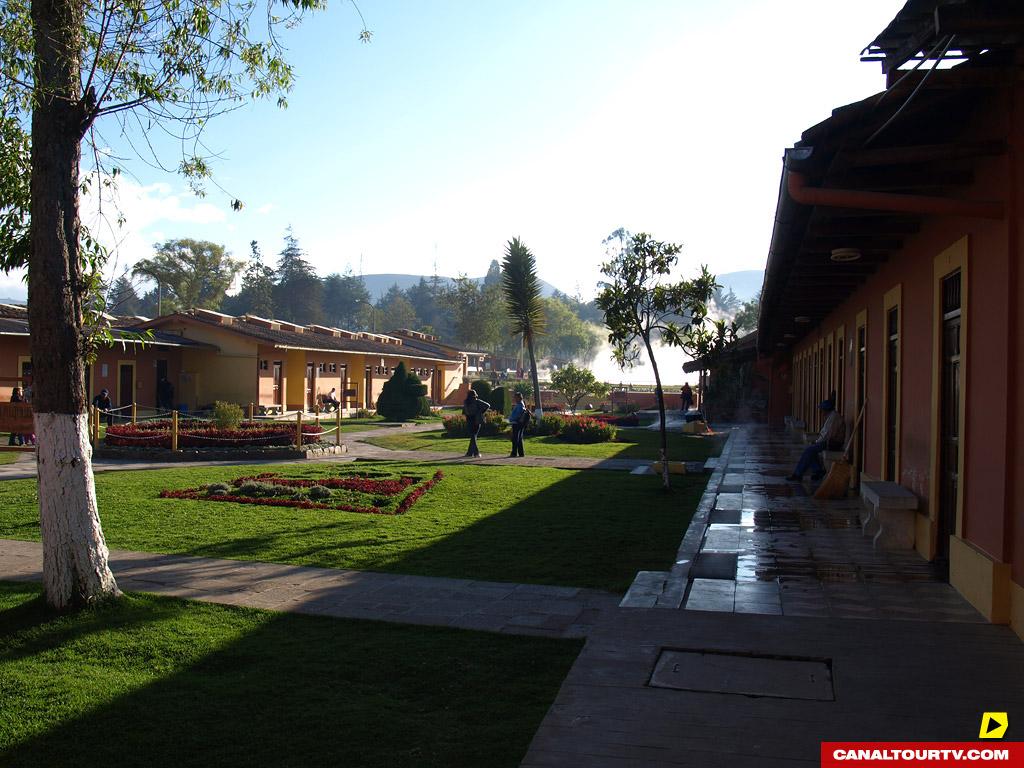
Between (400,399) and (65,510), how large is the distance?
27281mm

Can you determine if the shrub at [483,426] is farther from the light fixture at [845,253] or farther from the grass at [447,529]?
the light fixture at [845,253]

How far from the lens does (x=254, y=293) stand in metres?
91.4

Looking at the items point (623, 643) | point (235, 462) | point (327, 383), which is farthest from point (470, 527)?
point (327, 383)

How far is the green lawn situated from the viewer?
2023 centimetres

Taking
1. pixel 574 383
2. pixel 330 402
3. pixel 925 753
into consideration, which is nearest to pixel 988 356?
pixel 925 753

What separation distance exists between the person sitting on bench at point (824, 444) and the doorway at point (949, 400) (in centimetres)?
510

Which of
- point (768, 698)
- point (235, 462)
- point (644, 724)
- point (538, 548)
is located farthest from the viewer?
point (235, 462)

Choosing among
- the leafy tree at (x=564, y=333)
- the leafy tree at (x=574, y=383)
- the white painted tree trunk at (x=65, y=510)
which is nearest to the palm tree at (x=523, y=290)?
the leafy tree at (x=574, y=383)

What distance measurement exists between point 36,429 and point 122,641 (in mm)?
1653

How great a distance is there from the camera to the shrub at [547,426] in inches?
1035

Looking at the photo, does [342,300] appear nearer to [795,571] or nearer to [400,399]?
[400,399]

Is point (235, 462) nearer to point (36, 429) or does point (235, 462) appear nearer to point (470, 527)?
point (470, 527)

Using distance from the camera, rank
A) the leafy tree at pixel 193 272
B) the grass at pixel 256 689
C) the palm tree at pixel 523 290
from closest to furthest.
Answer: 1. the grass at pixel 256 689
2. the palm tree at pixel 523 290
3. the leafy tree at pixel 193 272

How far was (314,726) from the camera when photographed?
404 centimetres
